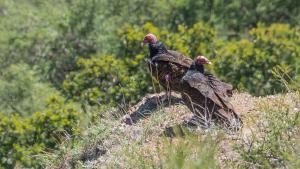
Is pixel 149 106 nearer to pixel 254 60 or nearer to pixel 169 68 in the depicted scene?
pixel 169 68

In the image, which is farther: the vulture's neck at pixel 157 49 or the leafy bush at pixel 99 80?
the leafy bush at pixel 99 80

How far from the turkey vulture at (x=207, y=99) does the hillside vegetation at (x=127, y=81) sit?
9.7 inches

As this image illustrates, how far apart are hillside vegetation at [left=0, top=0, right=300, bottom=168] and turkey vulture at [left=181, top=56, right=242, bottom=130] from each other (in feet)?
0.81

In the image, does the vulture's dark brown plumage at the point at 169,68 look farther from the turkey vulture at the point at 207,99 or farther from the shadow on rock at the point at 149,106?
the turkey vulture at the point at 207,99

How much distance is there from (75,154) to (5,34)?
953cm

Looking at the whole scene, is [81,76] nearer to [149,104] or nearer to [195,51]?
[195,51]

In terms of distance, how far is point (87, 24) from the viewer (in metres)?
19.2

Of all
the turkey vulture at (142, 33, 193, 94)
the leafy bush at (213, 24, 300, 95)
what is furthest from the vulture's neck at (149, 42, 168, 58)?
the leafy bush at (213, 24, 300, 95)

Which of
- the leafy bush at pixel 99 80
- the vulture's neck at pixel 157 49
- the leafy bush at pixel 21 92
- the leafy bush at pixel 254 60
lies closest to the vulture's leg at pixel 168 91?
the vulture's neck at pixel 157 49

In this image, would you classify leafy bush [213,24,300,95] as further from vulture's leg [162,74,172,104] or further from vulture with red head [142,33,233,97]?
vulture's leg [162,74,172,104]

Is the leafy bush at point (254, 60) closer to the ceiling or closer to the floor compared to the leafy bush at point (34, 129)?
closer to the ceiling

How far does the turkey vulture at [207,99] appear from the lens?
28.2 ft

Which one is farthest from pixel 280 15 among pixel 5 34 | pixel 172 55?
pixel 172 55

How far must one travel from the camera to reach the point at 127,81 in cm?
1366
